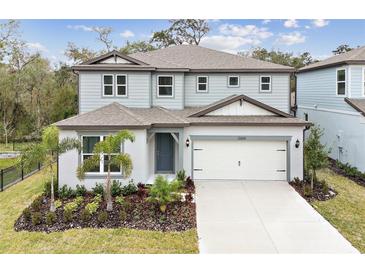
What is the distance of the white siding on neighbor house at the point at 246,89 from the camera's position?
60.0ft

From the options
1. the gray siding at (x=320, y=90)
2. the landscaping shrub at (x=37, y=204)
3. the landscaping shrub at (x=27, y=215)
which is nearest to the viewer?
the landscaping shrub at (x=27, y=215)

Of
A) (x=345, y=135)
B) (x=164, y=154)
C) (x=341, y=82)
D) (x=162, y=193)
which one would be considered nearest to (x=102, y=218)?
(x=162, y=193)

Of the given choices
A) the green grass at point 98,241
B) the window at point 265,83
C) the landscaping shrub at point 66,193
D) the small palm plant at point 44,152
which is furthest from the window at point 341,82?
the small palm plant at point 44,152

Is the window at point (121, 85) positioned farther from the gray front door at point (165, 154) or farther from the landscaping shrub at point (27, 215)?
the landscaping shrub at point (27, 215)

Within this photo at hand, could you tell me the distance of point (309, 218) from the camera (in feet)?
35.7

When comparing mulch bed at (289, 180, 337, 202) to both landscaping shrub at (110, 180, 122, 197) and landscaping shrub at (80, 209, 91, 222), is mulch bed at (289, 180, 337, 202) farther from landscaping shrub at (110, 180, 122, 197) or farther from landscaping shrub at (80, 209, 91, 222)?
landscaping shrub at (80, 209, 91, 222)

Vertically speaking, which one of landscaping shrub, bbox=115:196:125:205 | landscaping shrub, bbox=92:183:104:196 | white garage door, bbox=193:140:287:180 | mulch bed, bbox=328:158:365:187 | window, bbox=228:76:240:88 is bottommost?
landscaping shrub, bbox=115:196:125:205

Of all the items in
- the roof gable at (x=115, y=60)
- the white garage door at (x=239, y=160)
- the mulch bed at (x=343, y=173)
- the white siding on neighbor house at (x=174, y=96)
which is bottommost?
the mulch bed at (x=343, y=173)

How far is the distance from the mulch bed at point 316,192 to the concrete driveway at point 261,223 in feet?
0.88

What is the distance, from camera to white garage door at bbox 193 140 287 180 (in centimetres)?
1551

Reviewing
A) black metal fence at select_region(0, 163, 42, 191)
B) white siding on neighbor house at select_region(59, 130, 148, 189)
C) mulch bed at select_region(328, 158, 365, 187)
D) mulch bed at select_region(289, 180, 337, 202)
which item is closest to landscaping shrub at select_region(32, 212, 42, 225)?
white siding on neighbor house at select_region(59, 130, 148, 189)

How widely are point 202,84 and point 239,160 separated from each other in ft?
16.1

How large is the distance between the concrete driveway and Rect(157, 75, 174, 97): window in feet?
18.2
